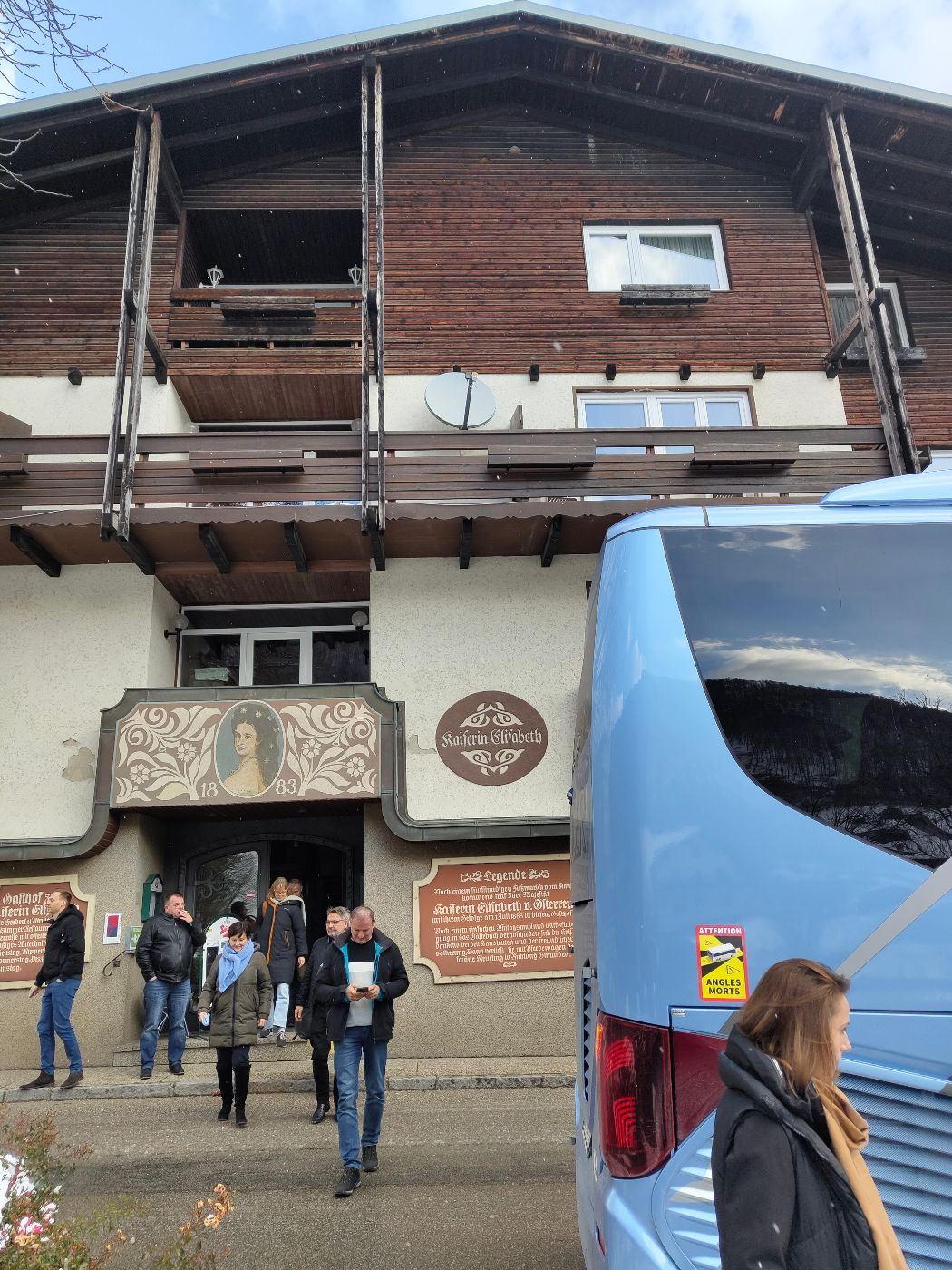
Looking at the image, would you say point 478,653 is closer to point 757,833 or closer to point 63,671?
point 63,671

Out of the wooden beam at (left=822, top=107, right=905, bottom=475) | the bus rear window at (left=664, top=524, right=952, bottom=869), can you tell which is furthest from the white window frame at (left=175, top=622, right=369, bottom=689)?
the bus rear window at (left=664, top=524, right=952, bottom=869)

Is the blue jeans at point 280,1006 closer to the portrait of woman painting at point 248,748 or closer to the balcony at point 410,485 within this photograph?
the portrait of woman painting at point 248,748

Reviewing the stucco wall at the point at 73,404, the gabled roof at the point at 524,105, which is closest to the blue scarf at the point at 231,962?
the stucco wall at the point at 73,404

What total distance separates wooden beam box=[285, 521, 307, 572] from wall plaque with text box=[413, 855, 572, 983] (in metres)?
4.42

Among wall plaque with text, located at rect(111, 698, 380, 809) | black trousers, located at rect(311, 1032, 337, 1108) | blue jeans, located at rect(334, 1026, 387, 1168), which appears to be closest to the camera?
blue jeans, located at rect(334, 1026, 387, 1168)

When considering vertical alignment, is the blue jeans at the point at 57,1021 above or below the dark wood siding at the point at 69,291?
below

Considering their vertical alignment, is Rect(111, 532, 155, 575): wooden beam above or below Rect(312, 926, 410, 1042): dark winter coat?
above

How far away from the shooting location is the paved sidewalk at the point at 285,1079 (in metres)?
9.51

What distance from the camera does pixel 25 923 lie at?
11703mm

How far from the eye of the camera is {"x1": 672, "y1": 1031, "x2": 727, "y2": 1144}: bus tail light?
289cm

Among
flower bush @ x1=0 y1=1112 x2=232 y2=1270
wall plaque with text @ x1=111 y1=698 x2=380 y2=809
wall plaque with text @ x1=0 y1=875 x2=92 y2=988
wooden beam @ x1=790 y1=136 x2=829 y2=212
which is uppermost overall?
wooden beam @ x1=790 y1=136 x2=829 y2=212

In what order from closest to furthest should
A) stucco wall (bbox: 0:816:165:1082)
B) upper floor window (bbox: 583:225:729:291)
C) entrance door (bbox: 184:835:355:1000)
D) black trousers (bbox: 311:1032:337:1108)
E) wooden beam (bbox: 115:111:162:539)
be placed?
1. black trousers (bbox: 311:1032:337:1108)
2. stucco wall (bbox: 0:816:165:1082)
3. wooden beam (bbox: 115:111:162:539)
4. entrance door (bbox: 184:835:355:1000)
5. upper floor window (bbox: 583:225:729:291)

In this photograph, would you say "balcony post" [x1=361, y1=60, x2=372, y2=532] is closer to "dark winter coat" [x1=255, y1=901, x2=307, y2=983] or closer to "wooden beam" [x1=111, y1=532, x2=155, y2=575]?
"wooden beam" [x1=111, y1=532, x2=155, y2=575]

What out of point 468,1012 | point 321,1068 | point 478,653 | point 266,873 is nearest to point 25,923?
point 266,873
